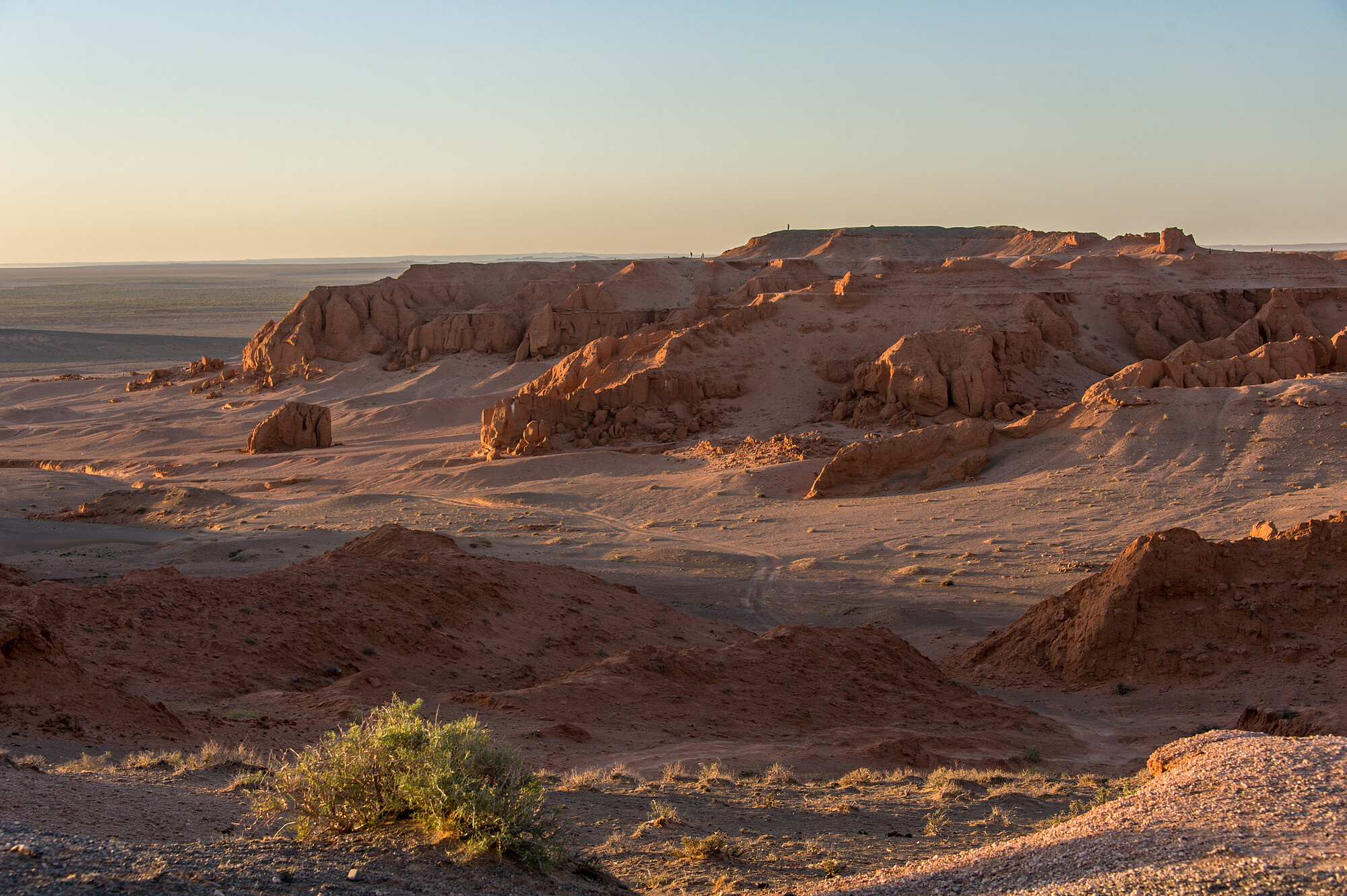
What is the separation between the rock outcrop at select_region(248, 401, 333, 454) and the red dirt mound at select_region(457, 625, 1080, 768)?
1117 inches

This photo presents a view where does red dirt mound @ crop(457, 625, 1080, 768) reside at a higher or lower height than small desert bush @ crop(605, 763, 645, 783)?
lower

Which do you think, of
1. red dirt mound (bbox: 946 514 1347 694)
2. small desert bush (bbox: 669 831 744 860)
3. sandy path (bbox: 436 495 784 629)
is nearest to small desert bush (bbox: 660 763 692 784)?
small desert bush (bbox: 669 831 744 860)

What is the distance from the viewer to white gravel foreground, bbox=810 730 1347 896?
4.25m

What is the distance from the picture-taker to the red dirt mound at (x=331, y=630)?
9.69 meters

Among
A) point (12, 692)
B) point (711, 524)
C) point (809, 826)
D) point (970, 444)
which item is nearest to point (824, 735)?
point (809, 826)

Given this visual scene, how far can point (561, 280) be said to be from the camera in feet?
192

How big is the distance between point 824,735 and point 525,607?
525cm

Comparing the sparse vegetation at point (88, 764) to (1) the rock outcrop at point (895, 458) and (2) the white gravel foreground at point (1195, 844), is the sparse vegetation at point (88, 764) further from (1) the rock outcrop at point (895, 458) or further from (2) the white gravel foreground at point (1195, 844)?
(1) the rock outcrop at point (895, 458)

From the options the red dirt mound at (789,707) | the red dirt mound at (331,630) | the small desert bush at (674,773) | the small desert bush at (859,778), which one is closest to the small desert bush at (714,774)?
the small desert bush at (674,773)

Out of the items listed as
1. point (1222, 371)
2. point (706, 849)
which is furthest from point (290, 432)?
point (706, 849)

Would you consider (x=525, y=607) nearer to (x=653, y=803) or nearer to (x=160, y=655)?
(x=160, y=655)

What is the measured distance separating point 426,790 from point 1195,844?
3474 mm

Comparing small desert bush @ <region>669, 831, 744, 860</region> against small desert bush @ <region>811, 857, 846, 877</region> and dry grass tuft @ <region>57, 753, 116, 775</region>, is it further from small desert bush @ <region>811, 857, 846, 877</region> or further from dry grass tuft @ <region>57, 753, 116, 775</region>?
dry grass tuft @ <region>57, 753, 116, 775</region>

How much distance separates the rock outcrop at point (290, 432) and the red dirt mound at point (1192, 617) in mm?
28580
